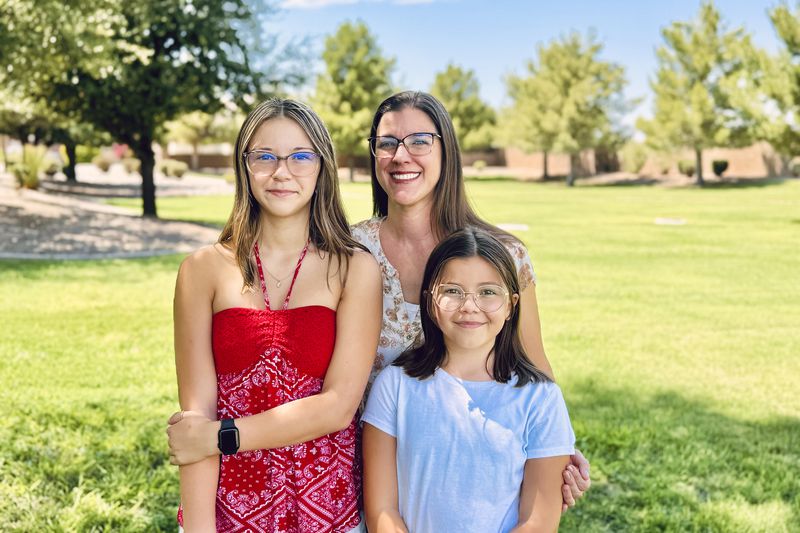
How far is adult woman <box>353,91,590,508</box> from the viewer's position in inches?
93.0

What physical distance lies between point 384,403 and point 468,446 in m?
0.26

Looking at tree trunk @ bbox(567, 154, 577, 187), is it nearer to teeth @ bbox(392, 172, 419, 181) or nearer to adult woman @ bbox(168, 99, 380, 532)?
teeth @ bbox(392, 172, 419, 181)

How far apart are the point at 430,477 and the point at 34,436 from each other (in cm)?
367

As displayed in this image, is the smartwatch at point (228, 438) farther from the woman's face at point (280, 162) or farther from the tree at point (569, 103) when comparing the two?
the tree at point (569, 103)

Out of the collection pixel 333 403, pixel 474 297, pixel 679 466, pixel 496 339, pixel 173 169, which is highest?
pixel 173 169

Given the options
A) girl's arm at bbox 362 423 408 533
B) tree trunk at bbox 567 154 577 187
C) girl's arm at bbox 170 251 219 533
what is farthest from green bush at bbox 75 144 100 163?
girl's arm at bbox 362 423 408 533

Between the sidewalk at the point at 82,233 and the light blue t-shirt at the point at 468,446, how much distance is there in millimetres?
11467

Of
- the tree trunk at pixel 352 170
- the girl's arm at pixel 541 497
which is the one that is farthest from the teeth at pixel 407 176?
the tree trunk at pixel 352 170

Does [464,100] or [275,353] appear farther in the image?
[464,100]

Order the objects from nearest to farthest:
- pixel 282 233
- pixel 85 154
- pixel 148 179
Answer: pixel 282 233 → pixel 148 179 → pixel 85 154

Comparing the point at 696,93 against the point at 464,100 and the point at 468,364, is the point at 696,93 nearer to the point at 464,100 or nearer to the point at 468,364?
the point at 464,100

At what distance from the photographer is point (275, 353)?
2.02m

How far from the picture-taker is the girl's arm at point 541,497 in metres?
2.03

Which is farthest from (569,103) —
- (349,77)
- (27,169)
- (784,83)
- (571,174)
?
(27,169)
